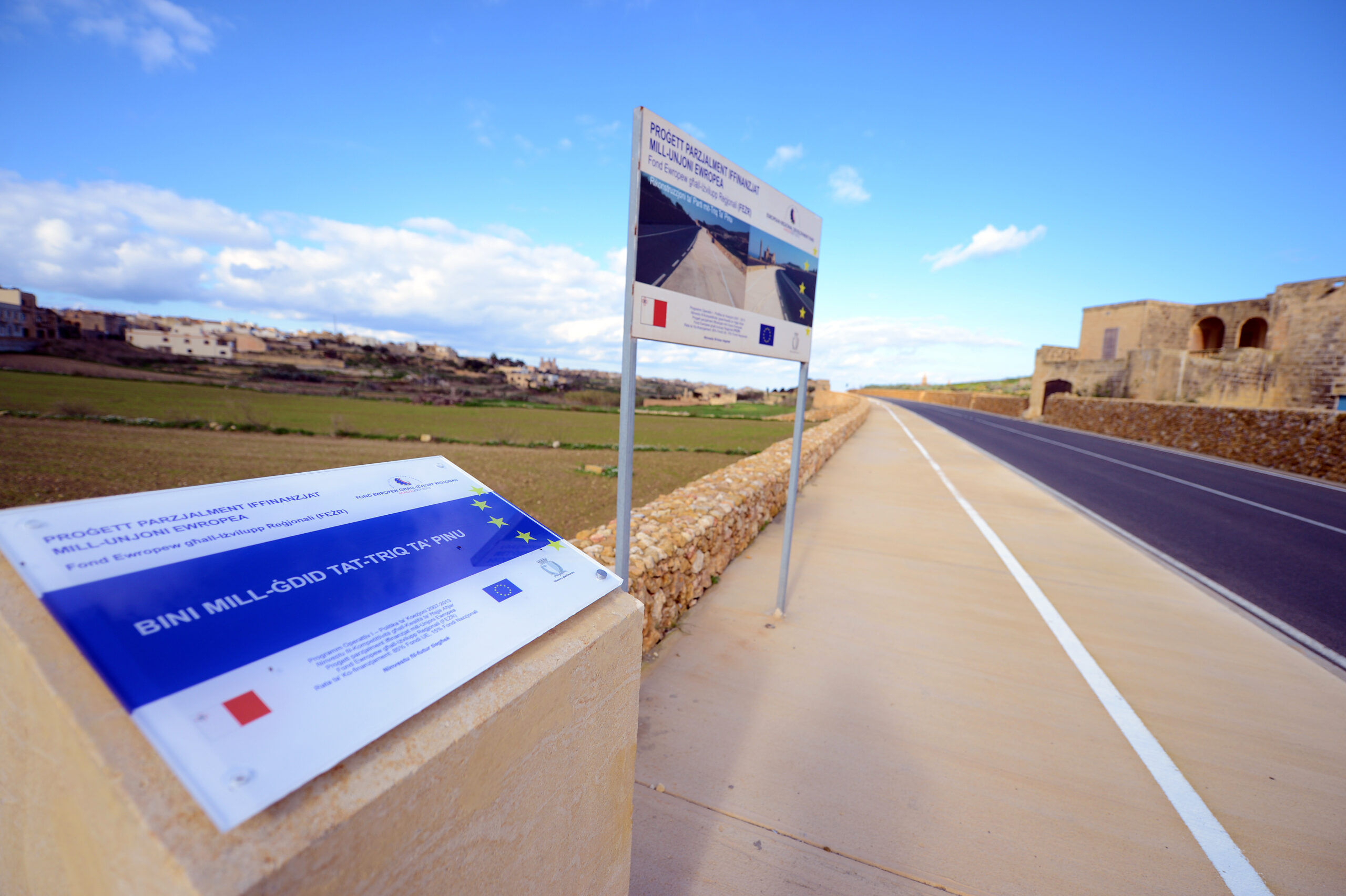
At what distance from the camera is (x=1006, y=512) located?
24.5 feet

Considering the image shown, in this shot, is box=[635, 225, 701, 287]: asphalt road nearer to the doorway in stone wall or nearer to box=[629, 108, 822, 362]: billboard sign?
box=[629, 108, 822, 362]: billboard sign

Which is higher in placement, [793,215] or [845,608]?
[793,215]

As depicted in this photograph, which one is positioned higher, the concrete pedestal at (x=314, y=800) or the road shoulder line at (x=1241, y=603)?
the concrete pedestal at (x=314, y=800)

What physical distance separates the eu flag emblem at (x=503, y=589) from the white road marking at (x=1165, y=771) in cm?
280

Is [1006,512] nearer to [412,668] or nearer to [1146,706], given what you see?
[1146,706]

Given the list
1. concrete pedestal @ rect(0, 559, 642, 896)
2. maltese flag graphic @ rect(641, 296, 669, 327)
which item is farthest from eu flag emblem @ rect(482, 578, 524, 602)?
maltese flag graphic @ rect(641, 296, 669, 327)

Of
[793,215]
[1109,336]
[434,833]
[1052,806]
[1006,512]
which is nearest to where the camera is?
[434,833]

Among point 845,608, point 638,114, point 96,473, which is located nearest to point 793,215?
point 638,114

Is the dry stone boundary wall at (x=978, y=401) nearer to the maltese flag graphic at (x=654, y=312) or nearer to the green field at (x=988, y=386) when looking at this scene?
the green field at (x=988, y=386)

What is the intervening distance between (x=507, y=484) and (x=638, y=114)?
10418mm

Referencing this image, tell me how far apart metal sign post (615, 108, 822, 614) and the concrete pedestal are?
1.18 m

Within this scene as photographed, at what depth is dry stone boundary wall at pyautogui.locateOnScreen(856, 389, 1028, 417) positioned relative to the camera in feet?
117

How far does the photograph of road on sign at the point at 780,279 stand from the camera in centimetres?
324

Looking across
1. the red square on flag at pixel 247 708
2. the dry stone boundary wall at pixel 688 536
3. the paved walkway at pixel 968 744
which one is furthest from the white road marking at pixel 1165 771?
the red square on flag at pixel 247 708
